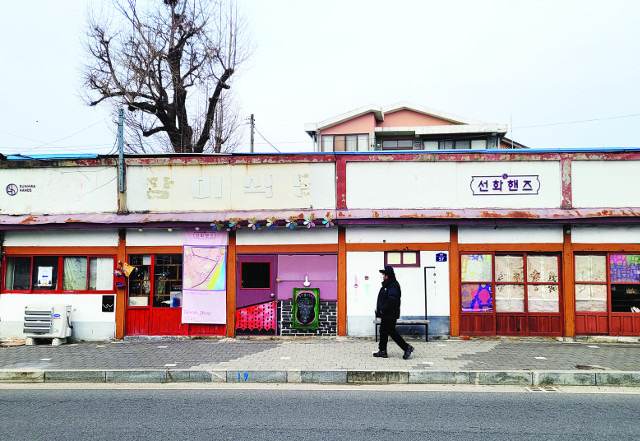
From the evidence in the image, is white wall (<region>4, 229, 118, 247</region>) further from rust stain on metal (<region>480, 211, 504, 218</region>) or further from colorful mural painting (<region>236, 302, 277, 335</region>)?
rust stain on metal (<region>480, 211, 504, 218</region>)

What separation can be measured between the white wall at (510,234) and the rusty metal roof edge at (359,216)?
1.05ft

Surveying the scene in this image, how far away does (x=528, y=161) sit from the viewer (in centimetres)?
1266

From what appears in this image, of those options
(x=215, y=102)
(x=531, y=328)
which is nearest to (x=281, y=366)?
(x=531, y=328)

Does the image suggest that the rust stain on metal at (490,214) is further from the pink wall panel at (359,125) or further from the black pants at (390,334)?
the pink wall panel at (359,125)

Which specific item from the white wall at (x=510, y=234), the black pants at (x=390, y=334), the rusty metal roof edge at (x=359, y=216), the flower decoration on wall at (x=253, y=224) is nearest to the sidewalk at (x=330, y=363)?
the black pants at (x=390, y=334)

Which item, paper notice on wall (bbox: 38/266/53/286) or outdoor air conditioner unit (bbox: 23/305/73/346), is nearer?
outdoor air conditioner unit (bbox: 23/305/73/346)

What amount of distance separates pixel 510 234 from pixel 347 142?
18004mm

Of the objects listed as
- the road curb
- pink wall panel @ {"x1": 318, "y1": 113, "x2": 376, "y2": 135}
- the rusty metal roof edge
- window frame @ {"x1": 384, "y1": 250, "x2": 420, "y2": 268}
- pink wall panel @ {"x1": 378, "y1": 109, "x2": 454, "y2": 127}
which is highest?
pink wall panel @ {"x1": 378, "y1": 109, "x2": 454, "y2": 127}

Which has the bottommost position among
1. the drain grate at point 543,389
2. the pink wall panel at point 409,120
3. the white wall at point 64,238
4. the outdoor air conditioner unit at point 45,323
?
the drain grate at point 543,389

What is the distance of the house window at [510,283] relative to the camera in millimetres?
12602

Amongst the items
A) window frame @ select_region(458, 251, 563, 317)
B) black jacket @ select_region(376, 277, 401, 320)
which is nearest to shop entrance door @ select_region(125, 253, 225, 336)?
black jacket @ select_region(376, 277, 401, 320)

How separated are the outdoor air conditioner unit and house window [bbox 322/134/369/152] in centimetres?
1988

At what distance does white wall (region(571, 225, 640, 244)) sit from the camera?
41.0 ft

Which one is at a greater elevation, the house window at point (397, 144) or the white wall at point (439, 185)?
the house window at point (397, 144)
